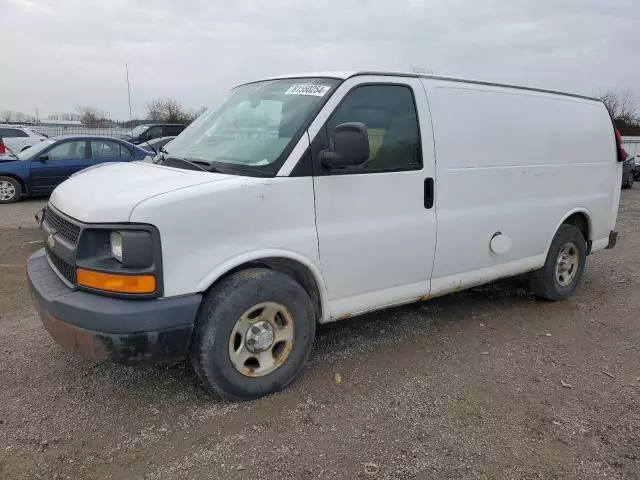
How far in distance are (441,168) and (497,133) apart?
78cm

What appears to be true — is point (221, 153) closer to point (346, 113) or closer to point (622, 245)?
point (346, 113)

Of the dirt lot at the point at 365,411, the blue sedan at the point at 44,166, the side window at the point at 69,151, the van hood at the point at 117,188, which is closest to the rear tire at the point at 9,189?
the blue sedan at the point at 44,166

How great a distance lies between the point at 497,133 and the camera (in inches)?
169

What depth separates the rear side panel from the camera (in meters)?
3.98

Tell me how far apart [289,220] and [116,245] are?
99 cm

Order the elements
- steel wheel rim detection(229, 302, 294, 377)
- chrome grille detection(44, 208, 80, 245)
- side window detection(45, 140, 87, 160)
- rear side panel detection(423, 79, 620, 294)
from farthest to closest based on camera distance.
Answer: side window detection(45, 140, 87, 160)
rear side panel detection(423, 79, 620, 294)
steel wheel rim detection(229, 302, 294, 377)
chrome grille detection(44, 208, 80, 245)

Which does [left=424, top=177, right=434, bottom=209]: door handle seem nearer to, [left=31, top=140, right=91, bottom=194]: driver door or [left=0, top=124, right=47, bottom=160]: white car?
[left=31, top=140, right=91, bottom=194]: driver door

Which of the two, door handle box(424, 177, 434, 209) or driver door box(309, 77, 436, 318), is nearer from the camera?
driver door box(309, 77, 436, 318)

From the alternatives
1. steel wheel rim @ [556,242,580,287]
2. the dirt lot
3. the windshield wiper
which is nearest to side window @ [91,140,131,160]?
the dirt lot

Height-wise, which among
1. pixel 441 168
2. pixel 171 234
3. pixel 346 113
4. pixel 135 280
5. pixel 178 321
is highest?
pixel 346 113

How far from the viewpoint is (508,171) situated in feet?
14.4

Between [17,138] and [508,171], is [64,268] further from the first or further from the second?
[17,138]

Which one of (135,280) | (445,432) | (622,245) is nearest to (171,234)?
(135,280)

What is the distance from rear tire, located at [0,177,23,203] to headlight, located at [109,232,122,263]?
10046 mm
